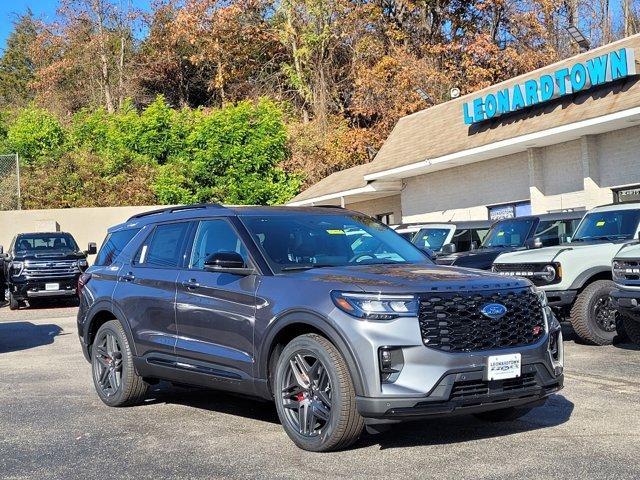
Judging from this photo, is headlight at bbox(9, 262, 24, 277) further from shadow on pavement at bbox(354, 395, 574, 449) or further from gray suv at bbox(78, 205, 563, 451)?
shadow on pavement at bbox(354, 395, 574, 449)

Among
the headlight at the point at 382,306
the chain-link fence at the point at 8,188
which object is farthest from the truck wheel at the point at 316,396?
the chain-link fence at the point at 8,188

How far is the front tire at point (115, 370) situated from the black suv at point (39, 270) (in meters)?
13.6

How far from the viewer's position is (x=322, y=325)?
238 inches

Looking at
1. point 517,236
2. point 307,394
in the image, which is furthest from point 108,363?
point 517,236

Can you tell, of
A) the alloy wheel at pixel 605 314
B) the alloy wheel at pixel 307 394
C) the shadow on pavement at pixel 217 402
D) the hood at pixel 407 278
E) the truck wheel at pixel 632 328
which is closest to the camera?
the hood at pixel 407 278

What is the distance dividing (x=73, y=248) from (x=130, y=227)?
51.4 ft

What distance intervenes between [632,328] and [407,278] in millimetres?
5975

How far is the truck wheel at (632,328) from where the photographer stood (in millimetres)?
11086

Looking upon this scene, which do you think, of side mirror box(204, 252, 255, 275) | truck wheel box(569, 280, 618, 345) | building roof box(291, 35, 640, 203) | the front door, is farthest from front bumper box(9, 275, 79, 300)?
side mirror box(204, 252, 255, 275)

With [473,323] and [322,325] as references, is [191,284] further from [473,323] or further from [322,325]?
A: [473,323]

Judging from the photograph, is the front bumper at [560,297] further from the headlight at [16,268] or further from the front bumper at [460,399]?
the headlight at [16,268]

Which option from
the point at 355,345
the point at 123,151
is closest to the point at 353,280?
the point at 355,345

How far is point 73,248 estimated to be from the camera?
78.1 ft

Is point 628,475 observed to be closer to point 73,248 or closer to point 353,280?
point 353,280
